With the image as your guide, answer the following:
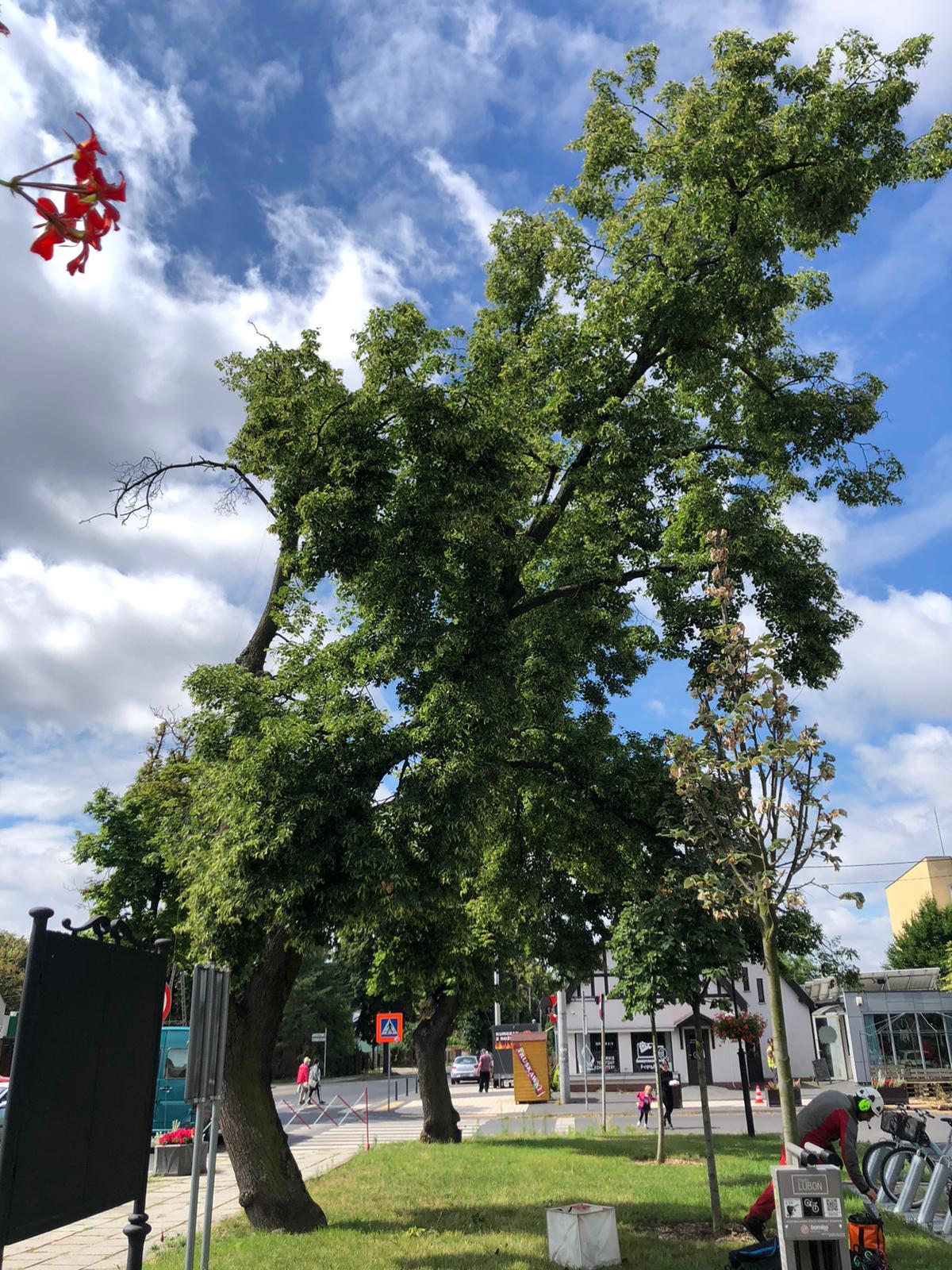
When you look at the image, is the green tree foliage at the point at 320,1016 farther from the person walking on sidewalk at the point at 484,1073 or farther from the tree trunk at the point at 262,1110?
the tree trunk at the point at 262,1110

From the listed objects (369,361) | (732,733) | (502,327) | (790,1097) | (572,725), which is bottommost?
(790,1097)

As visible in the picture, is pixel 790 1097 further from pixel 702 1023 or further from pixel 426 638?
pixel 702 1023

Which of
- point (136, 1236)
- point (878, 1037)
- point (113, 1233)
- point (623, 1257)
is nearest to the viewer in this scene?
point (136, 1236)

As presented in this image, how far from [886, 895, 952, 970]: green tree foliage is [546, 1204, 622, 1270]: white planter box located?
5724cm

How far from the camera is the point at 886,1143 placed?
12.3 m

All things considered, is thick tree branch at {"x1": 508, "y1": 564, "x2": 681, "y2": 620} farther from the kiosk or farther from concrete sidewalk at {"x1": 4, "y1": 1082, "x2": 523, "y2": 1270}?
the kiosk

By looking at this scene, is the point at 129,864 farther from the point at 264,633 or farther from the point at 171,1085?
the point at 264,633

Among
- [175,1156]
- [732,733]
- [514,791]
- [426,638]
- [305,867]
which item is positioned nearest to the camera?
[732,733]

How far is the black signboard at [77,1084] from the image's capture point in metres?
4.00

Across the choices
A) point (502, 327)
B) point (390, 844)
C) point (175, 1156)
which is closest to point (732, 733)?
point (390, 844)

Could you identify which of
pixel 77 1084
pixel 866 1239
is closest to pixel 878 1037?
pixel 866 1239

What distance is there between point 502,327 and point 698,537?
6.13m

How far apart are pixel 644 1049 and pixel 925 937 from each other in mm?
25975

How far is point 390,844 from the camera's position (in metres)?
9.59
